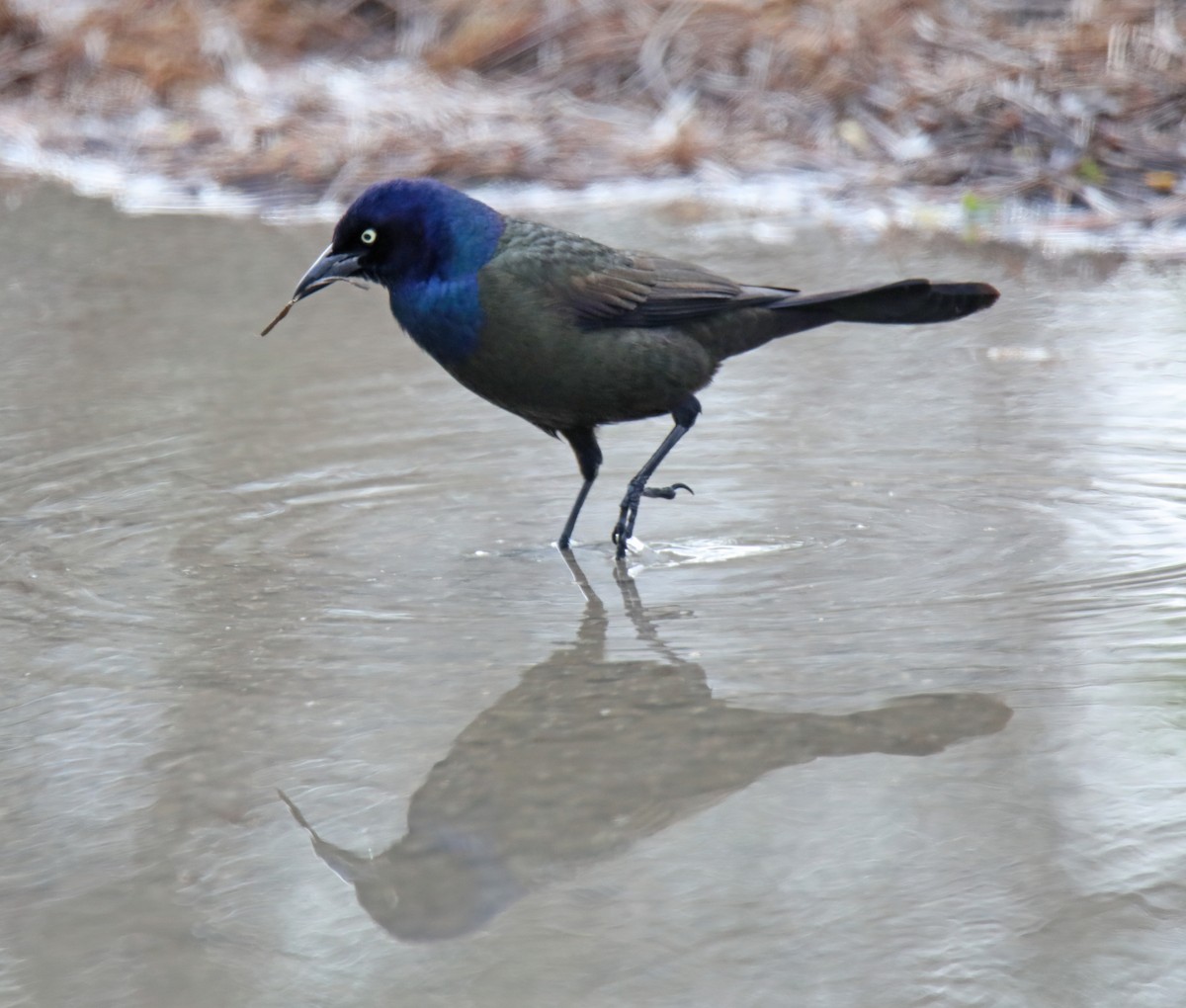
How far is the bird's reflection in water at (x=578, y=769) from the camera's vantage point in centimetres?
214

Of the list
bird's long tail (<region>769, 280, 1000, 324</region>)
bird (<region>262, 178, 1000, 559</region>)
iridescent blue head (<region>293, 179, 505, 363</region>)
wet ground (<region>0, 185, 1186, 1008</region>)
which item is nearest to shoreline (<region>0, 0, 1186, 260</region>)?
wet ground (<region>0, 185, 1186, 1008</region>)

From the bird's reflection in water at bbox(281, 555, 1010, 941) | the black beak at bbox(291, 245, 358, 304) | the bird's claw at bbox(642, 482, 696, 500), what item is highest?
the black beak at bbox(291, 245, 358, 304)

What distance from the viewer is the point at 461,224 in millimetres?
3846

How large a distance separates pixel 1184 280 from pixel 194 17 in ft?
24.3

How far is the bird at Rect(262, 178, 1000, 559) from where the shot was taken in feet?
12.3

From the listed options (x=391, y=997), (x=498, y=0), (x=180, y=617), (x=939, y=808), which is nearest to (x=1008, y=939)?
(x=939, y=808)

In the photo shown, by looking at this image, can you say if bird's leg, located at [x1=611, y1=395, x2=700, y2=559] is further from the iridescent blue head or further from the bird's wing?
the iridescent blue head

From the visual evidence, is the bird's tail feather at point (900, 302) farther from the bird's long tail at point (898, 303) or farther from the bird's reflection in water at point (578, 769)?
the bird's reflection in water at point (578, 769)

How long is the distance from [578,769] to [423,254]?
66.7 inches

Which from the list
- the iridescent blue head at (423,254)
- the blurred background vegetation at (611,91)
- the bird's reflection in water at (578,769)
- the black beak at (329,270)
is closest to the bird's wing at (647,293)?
the iridescent blue head at (423,254)

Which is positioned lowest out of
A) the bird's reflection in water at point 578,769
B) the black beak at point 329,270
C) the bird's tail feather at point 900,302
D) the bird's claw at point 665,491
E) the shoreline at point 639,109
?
the shoreline at point 639,109

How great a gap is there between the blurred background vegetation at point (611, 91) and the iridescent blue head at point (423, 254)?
3677 millimetres

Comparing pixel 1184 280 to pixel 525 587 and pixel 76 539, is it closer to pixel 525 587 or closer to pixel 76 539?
pixel 525 587

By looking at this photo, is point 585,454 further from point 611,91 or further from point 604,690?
point 611,91
